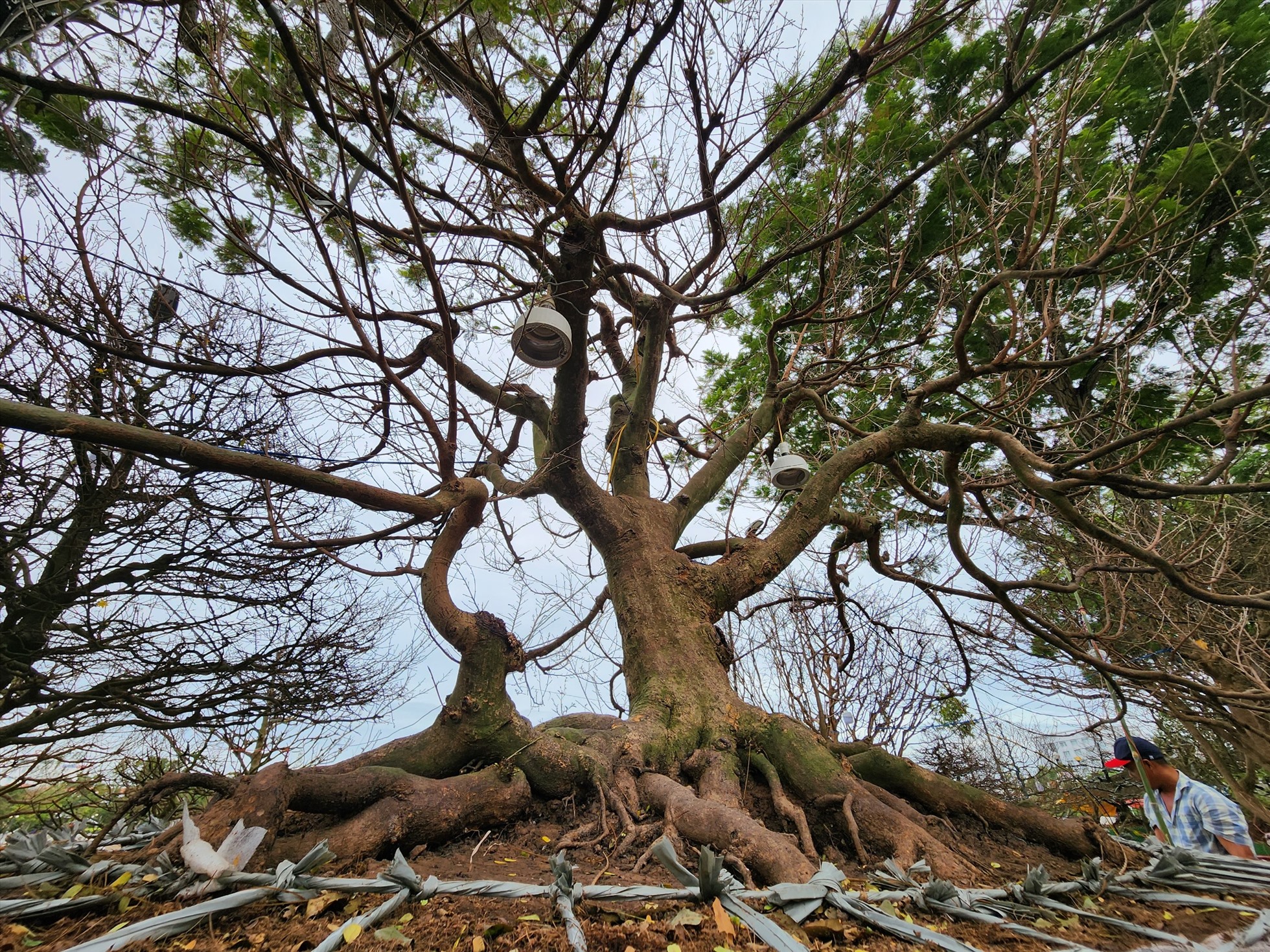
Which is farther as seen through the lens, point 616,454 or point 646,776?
point 616,454

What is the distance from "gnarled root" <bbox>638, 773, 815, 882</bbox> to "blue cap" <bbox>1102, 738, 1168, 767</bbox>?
7.95 ft

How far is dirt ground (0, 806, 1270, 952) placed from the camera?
1.06m

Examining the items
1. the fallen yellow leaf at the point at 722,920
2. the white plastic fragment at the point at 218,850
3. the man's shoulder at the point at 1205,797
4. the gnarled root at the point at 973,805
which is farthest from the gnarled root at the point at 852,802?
the man's shoulder at the point at 1205,797

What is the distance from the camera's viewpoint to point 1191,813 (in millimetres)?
3268

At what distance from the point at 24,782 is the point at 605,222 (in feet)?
16.7

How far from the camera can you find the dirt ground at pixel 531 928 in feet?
3.48

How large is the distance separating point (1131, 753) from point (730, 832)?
2898mm

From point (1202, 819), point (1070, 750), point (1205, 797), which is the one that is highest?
point (1070, 750)

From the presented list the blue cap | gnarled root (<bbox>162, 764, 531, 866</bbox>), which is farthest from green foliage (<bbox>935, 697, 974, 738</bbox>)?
gnarled root (<bbox>162, 764, 531, 866</bbox>)

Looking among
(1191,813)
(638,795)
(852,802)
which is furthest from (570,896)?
(1191,813)

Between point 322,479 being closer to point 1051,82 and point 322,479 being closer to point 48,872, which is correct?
point 48,872

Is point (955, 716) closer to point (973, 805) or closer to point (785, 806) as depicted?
point (973, 805)

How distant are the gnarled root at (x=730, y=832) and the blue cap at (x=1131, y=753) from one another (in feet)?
7.95

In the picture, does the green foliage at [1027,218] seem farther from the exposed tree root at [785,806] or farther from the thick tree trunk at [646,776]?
the exposed tree root at [785,806]
